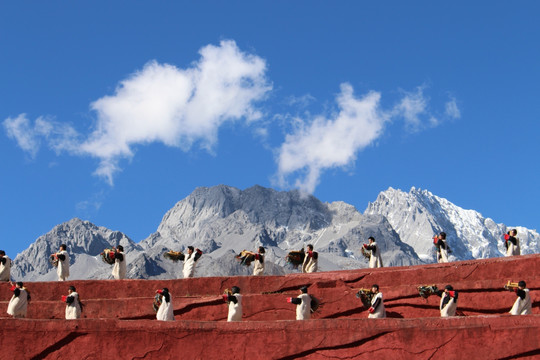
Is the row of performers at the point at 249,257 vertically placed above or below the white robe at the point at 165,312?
above

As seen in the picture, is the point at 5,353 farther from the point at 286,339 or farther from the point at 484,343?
the point at 484,343

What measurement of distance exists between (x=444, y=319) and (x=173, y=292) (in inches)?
309

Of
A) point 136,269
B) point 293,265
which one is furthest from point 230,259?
point 293,265

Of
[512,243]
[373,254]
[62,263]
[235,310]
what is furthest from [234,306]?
[512,243]

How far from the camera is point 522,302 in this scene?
51.8 ft

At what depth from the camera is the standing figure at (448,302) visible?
53.7 feet

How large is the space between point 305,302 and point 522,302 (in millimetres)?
4752

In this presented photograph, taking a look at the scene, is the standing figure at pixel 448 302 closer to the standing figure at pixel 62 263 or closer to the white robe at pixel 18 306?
the white robe at pixel 18 306

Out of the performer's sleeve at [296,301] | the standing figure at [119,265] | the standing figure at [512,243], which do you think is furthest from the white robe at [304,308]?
the standing figure at [512,243]

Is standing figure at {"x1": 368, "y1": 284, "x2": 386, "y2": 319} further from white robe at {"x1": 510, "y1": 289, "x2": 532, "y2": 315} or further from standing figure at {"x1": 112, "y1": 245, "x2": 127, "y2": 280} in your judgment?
standing figure at {"x1": 112, "y1": 245, "x2": 127, "y2": 280}

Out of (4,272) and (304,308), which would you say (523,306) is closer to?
(304,308)

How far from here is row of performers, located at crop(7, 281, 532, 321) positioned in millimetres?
15820

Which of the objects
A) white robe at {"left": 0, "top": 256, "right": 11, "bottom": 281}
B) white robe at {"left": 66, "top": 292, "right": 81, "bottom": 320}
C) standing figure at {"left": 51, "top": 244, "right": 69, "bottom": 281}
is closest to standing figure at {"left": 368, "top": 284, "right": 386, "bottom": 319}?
white robe at {"left": 66, "top": 292, "right": 81, "bottom": 320}

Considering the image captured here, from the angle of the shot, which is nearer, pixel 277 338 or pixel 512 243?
pixel 277 338
